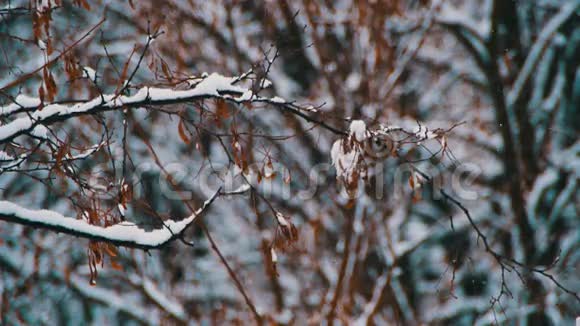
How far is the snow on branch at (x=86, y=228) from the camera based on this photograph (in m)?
2.52

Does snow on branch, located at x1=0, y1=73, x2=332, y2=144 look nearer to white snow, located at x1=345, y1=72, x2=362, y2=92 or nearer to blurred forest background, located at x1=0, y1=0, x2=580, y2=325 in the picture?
blurred forest background, located at x1=0, y1=0, x2=580, y2=325

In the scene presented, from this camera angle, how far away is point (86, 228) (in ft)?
8.33

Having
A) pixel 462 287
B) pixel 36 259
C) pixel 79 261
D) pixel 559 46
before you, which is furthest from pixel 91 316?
pixel 559 46

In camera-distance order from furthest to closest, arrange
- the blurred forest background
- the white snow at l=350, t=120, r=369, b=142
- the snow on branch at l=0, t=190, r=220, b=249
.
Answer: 1. the blurred forest background
2. the white snow at l=350, t=120, r=369, b=142
3. the snow on branch at l=0, t=190, r=220, b=249

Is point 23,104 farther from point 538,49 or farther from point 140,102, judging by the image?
point 538,49

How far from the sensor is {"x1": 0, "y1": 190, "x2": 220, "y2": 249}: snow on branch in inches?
99.1

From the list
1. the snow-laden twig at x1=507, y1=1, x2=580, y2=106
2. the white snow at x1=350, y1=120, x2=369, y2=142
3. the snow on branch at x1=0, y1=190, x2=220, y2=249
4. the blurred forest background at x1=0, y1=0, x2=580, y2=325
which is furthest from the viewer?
the snow-laden twig at x1=507, y1=1, x2=580, y2=106

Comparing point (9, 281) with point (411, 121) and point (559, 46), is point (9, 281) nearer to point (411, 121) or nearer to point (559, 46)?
point (411, 121)

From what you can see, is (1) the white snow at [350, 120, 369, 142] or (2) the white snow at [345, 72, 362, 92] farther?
(2) the white snow at [345, 72, 362, 92]

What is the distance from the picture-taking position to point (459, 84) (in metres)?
9.10

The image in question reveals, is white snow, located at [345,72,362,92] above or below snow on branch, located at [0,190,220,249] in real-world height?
above

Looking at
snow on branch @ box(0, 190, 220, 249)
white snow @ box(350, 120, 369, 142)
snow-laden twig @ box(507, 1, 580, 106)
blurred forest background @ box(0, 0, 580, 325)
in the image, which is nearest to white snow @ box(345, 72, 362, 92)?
blurred forest background @ box(0, 0, 580, 325)

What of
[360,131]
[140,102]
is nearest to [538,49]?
[360,131]

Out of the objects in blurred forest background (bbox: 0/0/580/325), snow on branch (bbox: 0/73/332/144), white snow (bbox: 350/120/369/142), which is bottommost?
white snow (bbox: 350/120/369/142)
